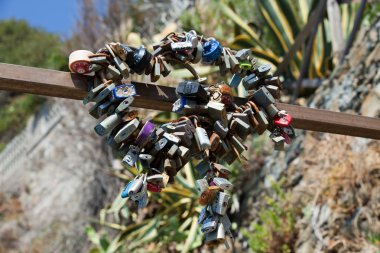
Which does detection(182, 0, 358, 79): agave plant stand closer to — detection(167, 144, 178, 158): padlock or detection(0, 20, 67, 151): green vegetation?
detection(167, 144, 178, 158): padlock

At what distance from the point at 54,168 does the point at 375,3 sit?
6.09 meters

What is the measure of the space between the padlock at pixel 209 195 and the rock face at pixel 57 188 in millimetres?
5396

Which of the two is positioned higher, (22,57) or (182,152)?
(22,57)

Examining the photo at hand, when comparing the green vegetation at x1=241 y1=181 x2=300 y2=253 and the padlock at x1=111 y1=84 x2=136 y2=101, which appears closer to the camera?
the padlock at x1=111 y1=84 x2=136 y2=101

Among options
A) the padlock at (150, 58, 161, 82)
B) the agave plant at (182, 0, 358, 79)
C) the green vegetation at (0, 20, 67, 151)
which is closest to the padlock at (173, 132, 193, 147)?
the padlock at (150, 58, 161, 82)

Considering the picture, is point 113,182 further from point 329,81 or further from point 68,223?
point 329,81

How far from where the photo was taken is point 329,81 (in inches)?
209

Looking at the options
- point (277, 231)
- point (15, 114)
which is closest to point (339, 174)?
point (277, 231)

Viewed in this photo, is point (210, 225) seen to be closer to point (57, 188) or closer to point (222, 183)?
point (222, 183)

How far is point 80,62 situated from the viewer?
1.83 metres

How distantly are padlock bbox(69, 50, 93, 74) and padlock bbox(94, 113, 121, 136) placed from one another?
16 centimetres

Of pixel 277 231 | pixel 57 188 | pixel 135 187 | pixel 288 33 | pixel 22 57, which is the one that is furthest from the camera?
pixel 22 57

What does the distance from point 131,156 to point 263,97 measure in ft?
1.61

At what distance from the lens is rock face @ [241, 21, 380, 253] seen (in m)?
3.78
